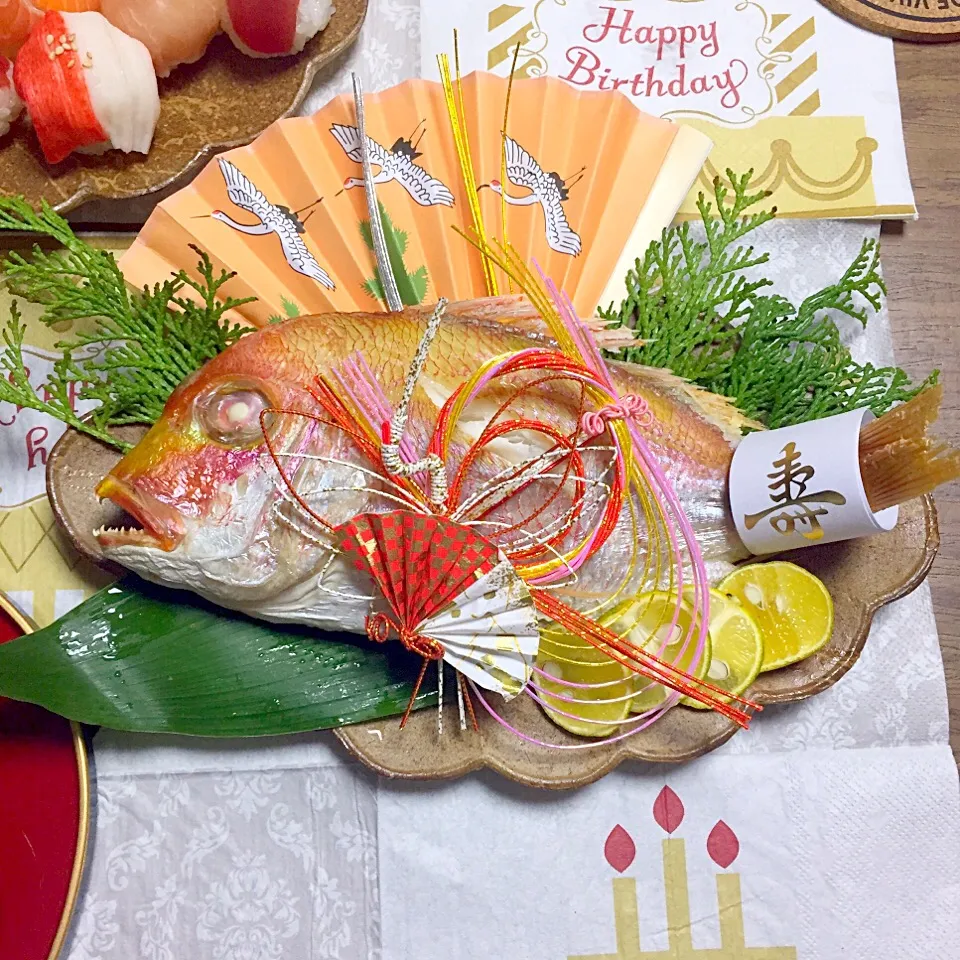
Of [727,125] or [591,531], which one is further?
[727,125]

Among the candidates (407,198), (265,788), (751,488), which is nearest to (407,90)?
(407,198)

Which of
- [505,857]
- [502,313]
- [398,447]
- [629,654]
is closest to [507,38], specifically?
[502,313]

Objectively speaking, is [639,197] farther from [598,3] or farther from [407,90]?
[598,3]

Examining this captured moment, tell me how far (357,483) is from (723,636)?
0.59 m

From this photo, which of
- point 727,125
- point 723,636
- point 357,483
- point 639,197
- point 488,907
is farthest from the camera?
point 727,125

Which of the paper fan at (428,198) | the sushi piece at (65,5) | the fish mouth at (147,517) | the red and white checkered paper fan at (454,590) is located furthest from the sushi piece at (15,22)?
the red and white checkered paper fan at (454,590)

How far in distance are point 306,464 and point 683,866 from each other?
0.91 m

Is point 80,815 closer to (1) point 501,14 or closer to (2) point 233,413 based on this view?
(2) point 233,413

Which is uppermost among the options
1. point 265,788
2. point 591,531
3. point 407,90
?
point 407,90

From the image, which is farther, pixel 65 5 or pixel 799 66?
pixel 799 66

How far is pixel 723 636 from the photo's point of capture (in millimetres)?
1218

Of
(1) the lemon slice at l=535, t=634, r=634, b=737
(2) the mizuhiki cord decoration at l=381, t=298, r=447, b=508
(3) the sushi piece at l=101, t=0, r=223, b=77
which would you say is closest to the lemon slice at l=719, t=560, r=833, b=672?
(1) the lemon slice at l=535, t=634, r=634, b=737

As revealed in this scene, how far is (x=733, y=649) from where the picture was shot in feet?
4.00

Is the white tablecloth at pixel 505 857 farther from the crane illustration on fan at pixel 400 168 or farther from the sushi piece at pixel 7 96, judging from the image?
the sushi piece at pixel 7 96
